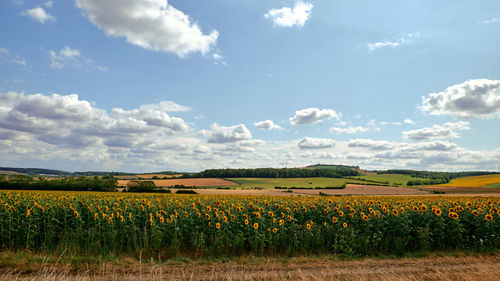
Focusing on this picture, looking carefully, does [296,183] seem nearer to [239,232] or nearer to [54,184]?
[54,184]

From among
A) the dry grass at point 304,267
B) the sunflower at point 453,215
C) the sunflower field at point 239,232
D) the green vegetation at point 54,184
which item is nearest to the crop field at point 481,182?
the sunflower at point 453,215

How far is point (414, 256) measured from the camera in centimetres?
988

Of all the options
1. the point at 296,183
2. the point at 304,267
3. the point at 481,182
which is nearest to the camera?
the point at 304,267

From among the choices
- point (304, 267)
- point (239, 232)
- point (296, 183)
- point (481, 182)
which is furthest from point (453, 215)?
point (481, 182)

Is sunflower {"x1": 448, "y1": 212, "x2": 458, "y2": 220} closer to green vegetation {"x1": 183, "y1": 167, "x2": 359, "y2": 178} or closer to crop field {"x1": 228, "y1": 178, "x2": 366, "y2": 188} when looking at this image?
crop field {"x1": 228, "y1": 178, "x2": 366, "y2": 188}

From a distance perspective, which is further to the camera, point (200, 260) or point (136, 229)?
point (136, 229)

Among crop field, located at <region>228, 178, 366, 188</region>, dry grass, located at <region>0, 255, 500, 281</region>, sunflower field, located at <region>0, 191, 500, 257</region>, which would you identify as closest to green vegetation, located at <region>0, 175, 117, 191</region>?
crop field, located at <region>228, 178, 366, 188</region>

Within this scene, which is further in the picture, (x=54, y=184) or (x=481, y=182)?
(x=481, y=182)

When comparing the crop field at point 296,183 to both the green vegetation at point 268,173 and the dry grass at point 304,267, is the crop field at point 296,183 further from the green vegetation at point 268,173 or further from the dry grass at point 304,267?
the dry grass at point 304,267

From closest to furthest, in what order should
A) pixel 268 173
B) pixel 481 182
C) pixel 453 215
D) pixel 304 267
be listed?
pixel 304 267 < pixel 453 215 < pixel 481 182 < pixel 268 173

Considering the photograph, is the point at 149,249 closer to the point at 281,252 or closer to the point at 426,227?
the point at 281,252

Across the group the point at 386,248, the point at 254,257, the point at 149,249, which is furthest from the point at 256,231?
the point at 386,248

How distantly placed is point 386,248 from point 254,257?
485 centimetres

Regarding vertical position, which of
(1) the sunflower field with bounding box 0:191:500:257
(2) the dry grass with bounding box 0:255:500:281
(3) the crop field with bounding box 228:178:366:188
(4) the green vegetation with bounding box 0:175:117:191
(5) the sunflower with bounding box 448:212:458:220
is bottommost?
(3) the crop field with bounding box 228:178:366:188
